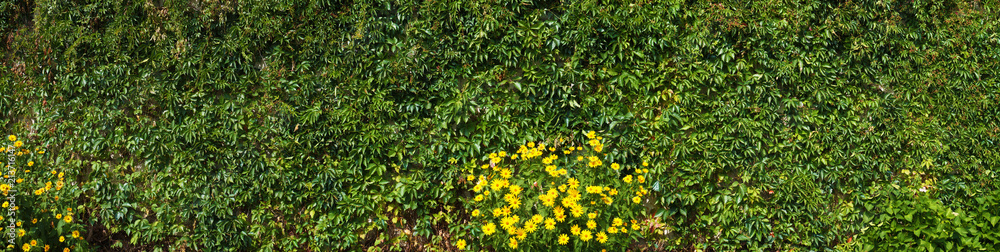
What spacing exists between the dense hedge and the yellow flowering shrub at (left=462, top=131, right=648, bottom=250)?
6.5 inches

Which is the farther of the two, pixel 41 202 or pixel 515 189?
pixel 41 202

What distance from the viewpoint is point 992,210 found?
3303mm

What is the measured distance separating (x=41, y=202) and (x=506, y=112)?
2976 millimetres

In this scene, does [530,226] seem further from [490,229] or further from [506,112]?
[506,112]

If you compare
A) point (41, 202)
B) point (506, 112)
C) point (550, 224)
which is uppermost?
point (506, 112)

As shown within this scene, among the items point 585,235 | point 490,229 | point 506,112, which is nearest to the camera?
point 585,235

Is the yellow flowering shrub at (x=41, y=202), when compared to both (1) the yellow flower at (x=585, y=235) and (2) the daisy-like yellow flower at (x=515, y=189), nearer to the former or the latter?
(2) the daisy-like yellow flower at (x=515, y=189)

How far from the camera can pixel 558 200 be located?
10.4 feet

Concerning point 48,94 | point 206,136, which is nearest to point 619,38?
point 206,136

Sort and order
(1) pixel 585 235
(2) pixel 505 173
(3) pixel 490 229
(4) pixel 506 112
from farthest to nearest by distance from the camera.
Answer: (4) pixel 506 112, (2) pixel 505 173, (3) pixel 490 229, (1) pixel 585 235

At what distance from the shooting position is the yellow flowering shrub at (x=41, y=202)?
10.9 ft

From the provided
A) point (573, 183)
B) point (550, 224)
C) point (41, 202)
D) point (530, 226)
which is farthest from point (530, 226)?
point (41, 202)

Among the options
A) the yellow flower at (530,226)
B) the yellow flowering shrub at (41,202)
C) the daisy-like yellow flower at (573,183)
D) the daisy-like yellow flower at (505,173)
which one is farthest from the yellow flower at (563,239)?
the yellow flowering shrub at (41,202)

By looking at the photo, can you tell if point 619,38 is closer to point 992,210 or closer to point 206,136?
point 992,210
